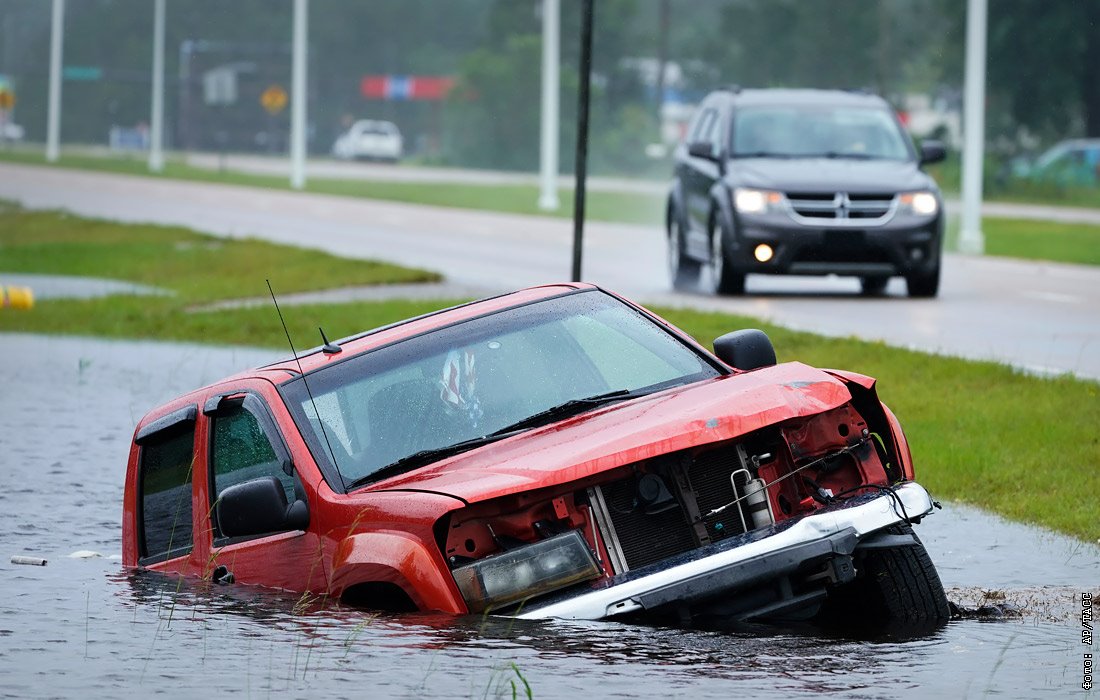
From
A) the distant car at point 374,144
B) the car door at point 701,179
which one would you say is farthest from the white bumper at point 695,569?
the distant car at point 374,144

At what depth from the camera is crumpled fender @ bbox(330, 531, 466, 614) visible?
6996 millimetres

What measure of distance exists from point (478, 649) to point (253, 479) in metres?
1.41

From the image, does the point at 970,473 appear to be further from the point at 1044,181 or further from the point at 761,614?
the point at 1044,181

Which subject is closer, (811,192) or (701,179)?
(811,192)

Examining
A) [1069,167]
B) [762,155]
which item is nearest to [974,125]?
[762,155]

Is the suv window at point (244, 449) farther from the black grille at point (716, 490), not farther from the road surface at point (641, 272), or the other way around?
the road surface at point (641, 272)

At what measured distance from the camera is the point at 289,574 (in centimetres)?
786

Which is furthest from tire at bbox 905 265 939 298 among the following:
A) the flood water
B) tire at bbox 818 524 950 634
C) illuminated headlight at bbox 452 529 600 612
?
illuminated headlight at bbox 452 529 600 612

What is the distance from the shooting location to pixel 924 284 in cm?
2325

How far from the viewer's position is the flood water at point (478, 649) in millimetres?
6707

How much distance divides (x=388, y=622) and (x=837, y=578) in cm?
147

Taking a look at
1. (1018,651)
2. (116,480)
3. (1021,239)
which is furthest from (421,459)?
A: (1021,239)

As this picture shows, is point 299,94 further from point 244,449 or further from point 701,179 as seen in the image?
point 244,449

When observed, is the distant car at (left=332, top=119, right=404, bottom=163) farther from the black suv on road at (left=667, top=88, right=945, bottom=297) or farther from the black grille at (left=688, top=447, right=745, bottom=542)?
the black grille at (left=688, top=447, right=745, bottom=542)
